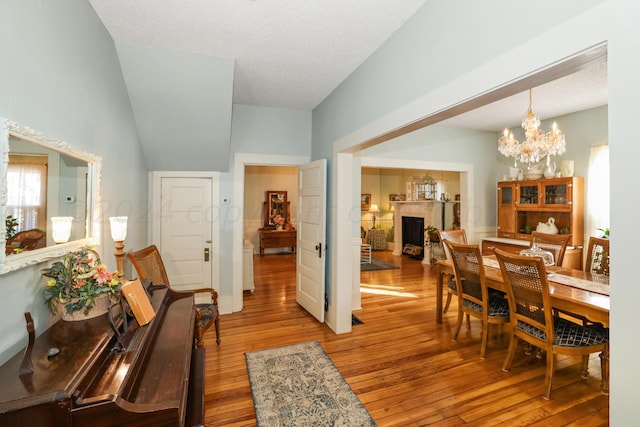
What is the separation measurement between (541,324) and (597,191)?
10.3 ft

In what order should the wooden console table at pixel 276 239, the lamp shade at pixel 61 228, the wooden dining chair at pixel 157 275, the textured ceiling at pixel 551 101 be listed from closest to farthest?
the lamp shade at pixel 61 228 → the wooden dining chair at pixel 157 275 → the textured ceiling at pixel 551 101 → the wooden console table at pixel 276 239

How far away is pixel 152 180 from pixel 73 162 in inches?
79.4

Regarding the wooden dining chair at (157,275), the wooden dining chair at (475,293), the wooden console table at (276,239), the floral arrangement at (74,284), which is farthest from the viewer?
the wooden console table at (276,239)

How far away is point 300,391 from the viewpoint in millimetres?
2258

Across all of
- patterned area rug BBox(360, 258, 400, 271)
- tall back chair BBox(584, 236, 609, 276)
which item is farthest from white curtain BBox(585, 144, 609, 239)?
patterned area rug BBox(360, 258, 400, 271)

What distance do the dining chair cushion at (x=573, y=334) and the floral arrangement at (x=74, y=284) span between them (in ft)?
9.96

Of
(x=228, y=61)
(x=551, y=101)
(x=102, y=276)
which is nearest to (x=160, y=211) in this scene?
(x=228, y=61)

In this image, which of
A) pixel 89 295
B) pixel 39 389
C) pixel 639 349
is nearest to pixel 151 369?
pixel 39 389

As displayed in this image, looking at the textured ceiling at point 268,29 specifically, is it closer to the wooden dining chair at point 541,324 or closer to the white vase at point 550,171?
the wooden dining chair at point 541,324

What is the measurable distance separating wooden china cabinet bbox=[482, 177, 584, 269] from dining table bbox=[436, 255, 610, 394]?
1599 millimetres

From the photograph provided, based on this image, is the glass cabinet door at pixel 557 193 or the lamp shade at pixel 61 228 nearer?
the lamp shade at pixel 61 228

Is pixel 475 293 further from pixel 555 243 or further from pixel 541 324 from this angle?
pixel 555 243

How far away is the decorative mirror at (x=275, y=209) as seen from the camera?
8.68m

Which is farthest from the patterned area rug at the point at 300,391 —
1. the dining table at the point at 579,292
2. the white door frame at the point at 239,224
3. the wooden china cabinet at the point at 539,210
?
the wooden china cabinet at the point at 539,210
